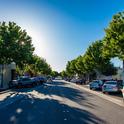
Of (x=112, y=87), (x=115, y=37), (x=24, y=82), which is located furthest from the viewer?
(x=24, y=82)

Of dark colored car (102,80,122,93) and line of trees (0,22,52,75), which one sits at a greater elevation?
line of trees (0,22,52,75)

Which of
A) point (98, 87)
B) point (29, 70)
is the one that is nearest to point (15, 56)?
point (98, 87)

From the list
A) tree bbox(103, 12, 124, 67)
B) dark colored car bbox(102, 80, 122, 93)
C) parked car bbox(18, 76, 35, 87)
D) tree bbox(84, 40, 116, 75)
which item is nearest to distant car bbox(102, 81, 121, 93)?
dark colored car bbox(102, 80, 122, 93)

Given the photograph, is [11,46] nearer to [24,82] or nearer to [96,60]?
[24,82]

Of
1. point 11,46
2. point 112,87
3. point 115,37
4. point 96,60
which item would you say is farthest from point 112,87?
point 96,60

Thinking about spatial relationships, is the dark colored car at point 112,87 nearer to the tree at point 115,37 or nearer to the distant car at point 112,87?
the distant car at point 112,87

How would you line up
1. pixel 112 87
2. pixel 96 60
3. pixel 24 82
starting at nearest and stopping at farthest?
pixel 112 87, pixel 24 82, pixel 96 60

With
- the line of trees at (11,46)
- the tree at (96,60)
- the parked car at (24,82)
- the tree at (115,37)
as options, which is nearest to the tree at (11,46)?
the line of trees at (11,46)

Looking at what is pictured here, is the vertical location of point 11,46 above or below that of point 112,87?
above

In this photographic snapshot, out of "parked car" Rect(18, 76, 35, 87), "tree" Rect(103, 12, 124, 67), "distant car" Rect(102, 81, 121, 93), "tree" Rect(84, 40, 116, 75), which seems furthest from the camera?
"tree" Rect(84, 40, 116, 75)

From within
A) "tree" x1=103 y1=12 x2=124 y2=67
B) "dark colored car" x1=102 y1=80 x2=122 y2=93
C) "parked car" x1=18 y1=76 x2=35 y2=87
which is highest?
"tree" x1=103 y1=12 x2=124 y2=67

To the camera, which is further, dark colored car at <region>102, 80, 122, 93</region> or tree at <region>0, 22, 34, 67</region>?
tree at <region>0, 22, 34, 67</region>

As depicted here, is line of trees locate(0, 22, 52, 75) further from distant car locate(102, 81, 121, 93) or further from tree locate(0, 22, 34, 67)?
distant car locate(102, 81, 121, 93)

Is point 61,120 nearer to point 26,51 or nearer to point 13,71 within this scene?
point 26,51
